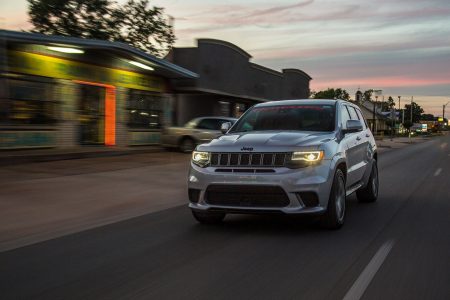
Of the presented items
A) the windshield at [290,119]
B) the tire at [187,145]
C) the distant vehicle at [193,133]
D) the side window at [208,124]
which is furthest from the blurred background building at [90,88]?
the windshield at [290,119]

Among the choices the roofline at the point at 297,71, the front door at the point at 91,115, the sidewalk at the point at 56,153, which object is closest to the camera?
the sidewalk at the point at 56,153

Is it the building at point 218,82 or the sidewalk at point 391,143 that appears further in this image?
the sidewalk at point 391,143

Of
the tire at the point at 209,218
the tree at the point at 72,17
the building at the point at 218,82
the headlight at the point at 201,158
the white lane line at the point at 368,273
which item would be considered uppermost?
the tree at the point at 72,17

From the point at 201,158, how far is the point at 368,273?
2859 mm

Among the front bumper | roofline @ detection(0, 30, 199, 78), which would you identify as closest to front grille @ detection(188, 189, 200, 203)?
the front bumper

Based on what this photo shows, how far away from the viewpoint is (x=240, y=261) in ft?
19.4

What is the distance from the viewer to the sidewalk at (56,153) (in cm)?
1568

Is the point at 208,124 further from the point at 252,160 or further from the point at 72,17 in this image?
the point at 72,17

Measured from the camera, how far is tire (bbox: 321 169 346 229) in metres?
7.24

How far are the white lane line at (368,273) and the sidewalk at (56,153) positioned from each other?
38.4 feet

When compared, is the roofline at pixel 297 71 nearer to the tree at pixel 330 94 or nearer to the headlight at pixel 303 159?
the headlight at pixel 303 159

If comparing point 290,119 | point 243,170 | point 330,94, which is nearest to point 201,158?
point 243,170

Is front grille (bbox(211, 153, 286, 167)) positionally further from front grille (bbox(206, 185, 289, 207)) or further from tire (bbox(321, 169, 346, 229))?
tire (bbox(321, 169, 346, 229))

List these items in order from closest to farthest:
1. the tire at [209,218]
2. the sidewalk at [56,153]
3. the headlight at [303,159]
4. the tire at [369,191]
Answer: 1. the headlight at [303,159]
2. the tire at [209,218]
3. the tire at [369,191]
4. the sidewalk at [56,153]
